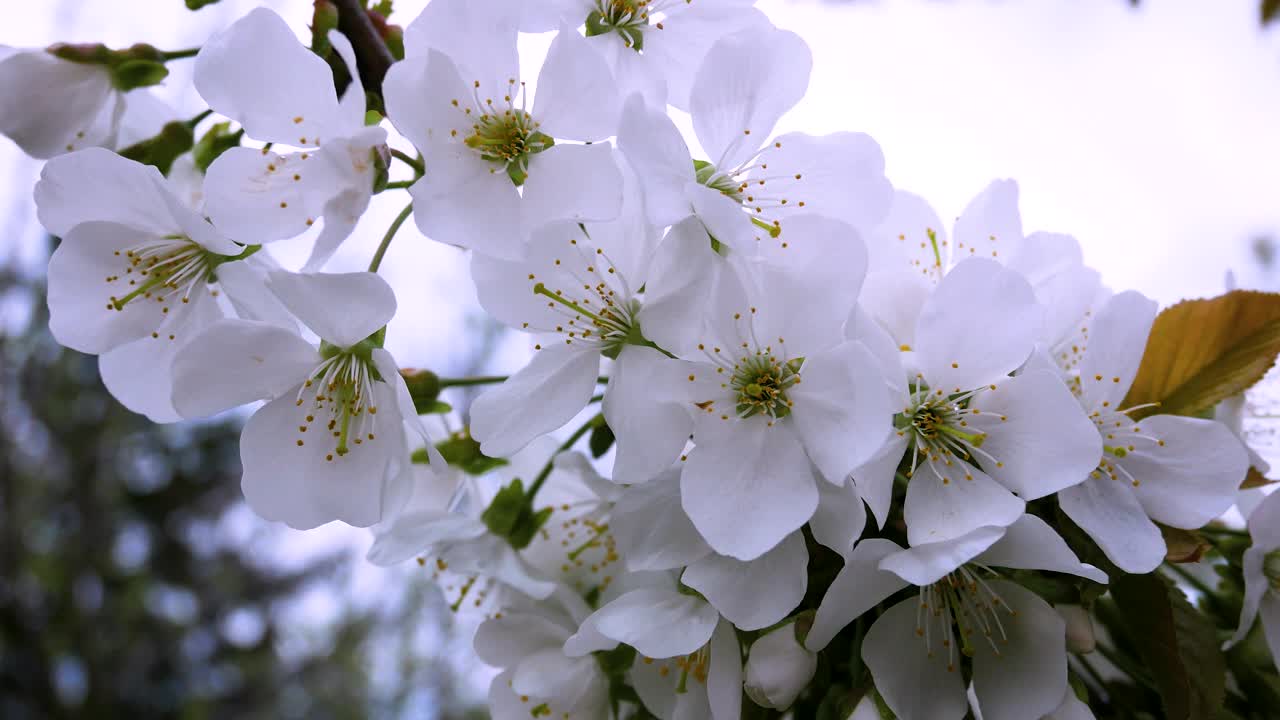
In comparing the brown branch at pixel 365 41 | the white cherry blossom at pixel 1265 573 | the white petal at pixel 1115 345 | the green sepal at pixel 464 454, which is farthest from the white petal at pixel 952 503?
the brown branch at pixel 365 41

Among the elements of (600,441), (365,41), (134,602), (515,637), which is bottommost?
(134,602)

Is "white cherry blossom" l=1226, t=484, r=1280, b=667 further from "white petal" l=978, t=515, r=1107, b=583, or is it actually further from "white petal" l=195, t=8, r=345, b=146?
"white petal" l=195, t=8, r=345, b=146

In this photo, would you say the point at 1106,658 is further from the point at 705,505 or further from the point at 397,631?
the point at 397,631

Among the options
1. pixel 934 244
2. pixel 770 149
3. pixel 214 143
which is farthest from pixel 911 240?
pixel 214 143

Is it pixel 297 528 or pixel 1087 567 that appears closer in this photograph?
pixel 1087 567

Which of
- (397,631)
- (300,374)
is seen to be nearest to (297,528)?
(300,374)

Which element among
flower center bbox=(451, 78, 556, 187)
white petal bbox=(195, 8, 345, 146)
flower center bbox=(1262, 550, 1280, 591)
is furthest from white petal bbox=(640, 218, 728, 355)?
flower center bbox=(1262, 550, 1280, 591)

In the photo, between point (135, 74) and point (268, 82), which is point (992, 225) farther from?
point (135, 74)
